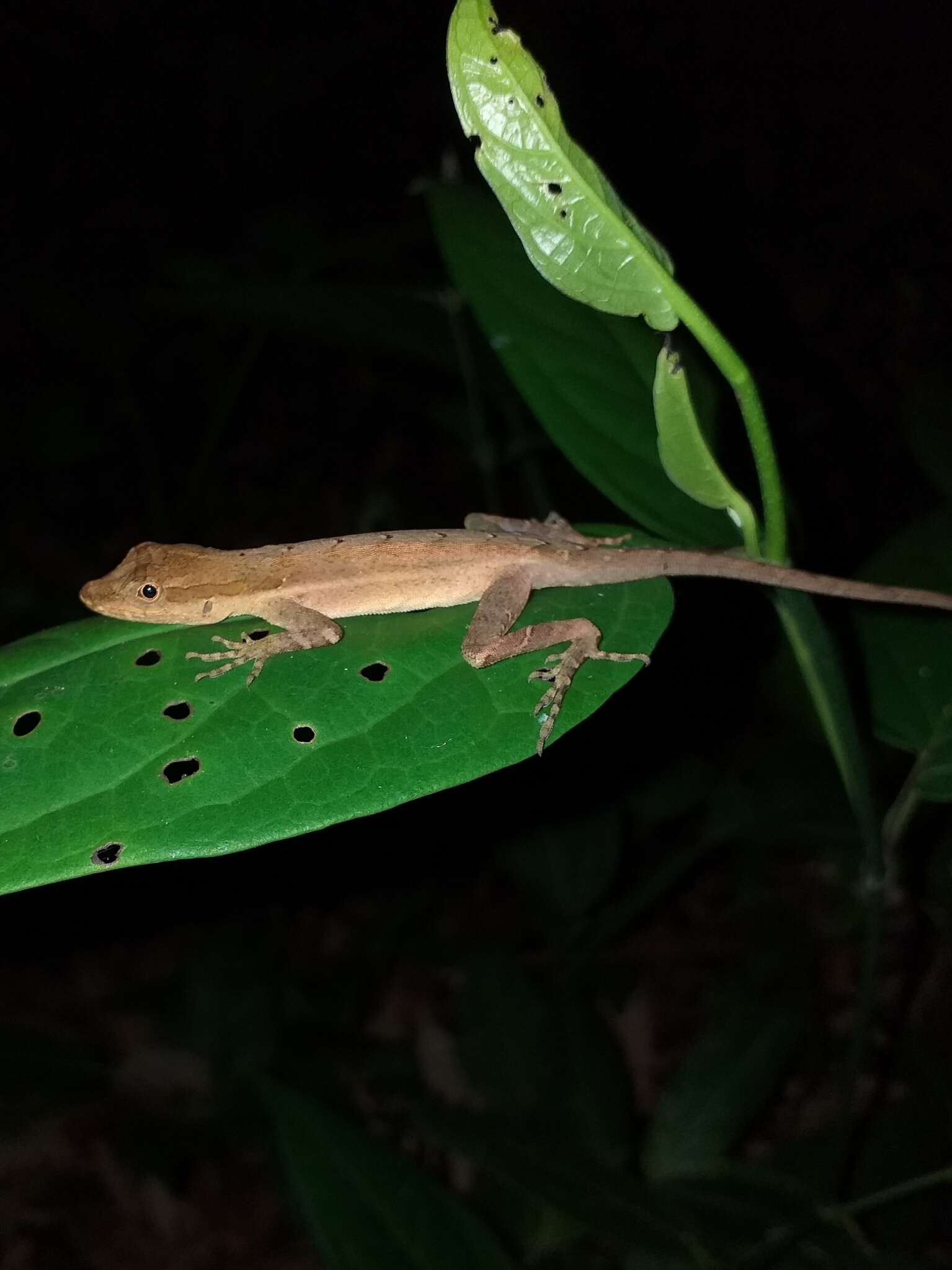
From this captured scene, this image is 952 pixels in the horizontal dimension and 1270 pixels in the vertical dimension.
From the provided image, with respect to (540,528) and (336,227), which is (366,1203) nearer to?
(540,528)

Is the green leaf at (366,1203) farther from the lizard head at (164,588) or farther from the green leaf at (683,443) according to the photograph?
the green leaf at (683,443)

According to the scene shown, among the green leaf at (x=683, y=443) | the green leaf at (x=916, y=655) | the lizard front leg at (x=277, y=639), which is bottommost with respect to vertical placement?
the green leaf at (x=916, y=655)

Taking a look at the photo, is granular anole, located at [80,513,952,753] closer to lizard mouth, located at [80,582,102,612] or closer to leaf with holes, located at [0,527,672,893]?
lizard mouth, located at [80,582,102,612]

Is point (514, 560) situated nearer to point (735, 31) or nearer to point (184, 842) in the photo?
point (184, 842)

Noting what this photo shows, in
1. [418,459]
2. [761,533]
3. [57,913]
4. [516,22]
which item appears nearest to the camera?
[761,533]

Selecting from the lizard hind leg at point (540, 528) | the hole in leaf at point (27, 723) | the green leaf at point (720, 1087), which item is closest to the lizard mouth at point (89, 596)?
the hole in leaf at point (27, 723)

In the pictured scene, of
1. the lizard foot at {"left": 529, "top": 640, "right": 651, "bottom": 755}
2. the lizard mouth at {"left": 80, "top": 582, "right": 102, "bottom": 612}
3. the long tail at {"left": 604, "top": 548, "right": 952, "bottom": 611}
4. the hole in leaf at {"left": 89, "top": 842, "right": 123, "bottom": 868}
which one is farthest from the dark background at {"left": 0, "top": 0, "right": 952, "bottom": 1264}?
the hole in leaf at {"left": 89, "top": 842, "right": 123, "bottom": 868}

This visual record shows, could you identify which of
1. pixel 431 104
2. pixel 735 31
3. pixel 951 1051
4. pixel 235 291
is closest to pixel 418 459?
pixel 431 104
